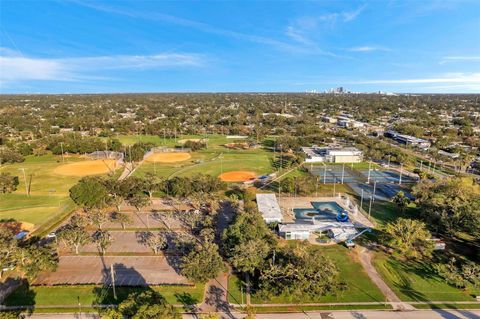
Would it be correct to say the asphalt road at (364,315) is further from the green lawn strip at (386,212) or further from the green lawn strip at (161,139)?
the green lawn strip at (161,139)

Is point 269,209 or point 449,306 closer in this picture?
point 449,306

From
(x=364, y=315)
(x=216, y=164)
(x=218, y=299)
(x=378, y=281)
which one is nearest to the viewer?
(x=364, y=315)

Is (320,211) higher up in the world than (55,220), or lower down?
higher up

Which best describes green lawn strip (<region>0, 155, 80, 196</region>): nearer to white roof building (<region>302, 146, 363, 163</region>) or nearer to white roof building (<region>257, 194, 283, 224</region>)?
white roof building (<region>257, 194, 283, 224</region>)

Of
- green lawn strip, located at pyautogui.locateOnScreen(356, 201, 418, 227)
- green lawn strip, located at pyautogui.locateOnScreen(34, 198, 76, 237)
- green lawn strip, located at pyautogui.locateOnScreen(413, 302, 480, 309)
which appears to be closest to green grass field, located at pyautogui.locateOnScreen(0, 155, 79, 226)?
green lawn strip, located at pyautogui.locateOnScreen(34, 198, 76, 237)

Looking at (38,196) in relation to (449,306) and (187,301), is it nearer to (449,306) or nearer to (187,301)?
(187,301)

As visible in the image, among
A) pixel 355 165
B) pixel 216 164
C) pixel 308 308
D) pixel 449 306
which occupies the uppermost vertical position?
pixel 216 164

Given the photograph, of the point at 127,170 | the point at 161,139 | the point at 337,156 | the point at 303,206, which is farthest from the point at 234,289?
the point at 161,139
